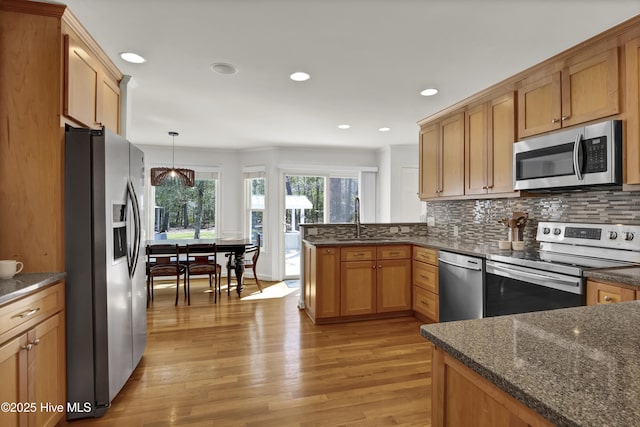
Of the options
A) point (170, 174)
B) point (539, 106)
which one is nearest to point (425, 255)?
point (539, 106)

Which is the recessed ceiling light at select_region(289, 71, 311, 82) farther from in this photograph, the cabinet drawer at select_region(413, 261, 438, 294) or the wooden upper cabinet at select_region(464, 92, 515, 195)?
the cabinet drawer at select_region(413, 261, 438, 294)

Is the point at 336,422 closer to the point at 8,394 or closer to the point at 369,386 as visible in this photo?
the point at 369,386

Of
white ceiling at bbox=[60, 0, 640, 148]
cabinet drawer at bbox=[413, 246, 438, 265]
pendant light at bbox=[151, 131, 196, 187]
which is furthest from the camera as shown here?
pendant light at bbox=[151, 131, 196, 187]

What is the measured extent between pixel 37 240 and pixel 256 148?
448 centimetres

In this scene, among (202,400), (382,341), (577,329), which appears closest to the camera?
(577,329)

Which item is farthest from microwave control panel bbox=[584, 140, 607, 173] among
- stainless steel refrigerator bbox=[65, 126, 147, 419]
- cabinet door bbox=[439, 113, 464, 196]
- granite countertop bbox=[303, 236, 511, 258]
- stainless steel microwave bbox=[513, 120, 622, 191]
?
stainless steel refrigerator bbox=[65, 126, 147, 419]

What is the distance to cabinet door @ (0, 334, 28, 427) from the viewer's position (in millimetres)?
1441

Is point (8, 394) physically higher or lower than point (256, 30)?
lower

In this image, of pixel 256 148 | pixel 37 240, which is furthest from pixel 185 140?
pixel 37 240

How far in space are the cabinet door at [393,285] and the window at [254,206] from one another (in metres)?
3.09

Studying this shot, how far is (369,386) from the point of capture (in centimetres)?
231

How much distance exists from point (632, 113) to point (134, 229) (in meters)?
3.37

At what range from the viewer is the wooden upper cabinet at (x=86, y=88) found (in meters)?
2.00

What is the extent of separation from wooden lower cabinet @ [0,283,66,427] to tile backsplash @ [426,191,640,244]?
362 centimetres
